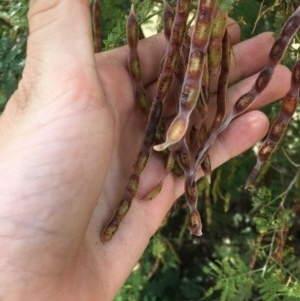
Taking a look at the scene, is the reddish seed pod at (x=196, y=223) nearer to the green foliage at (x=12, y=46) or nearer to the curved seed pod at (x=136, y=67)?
the curved seed pod at (x=136, y=67)


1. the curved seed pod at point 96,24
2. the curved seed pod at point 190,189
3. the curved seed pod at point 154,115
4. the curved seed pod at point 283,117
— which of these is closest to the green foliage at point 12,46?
the curved seed pod at point 96,24

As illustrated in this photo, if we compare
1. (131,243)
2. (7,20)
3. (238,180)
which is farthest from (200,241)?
(7,20)

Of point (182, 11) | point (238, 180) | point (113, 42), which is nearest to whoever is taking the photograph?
point (182, 11)

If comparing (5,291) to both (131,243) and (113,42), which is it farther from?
(113,42)

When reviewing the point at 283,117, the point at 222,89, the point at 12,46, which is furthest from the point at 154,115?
the point at 12,46

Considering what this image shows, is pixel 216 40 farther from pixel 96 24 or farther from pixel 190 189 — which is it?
pixel 96 24

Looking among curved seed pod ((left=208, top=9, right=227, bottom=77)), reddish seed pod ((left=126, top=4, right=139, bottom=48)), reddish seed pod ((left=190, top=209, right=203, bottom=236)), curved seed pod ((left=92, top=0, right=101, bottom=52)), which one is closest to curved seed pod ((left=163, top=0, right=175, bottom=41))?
reddish seed pod ((left=126, top=4, right=139, bottom=48))

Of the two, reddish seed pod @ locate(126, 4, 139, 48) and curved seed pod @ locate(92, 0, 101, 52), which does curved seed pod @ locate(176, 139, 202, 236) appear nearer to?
reddish seed pod @ locate(126, 4, 139, 48)

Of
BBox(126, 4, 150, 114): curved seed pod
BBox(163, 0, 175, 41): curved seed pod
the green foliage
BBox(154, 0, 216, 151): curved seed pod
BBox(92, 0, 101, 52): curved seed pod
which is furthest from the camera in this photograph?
the green foliage
